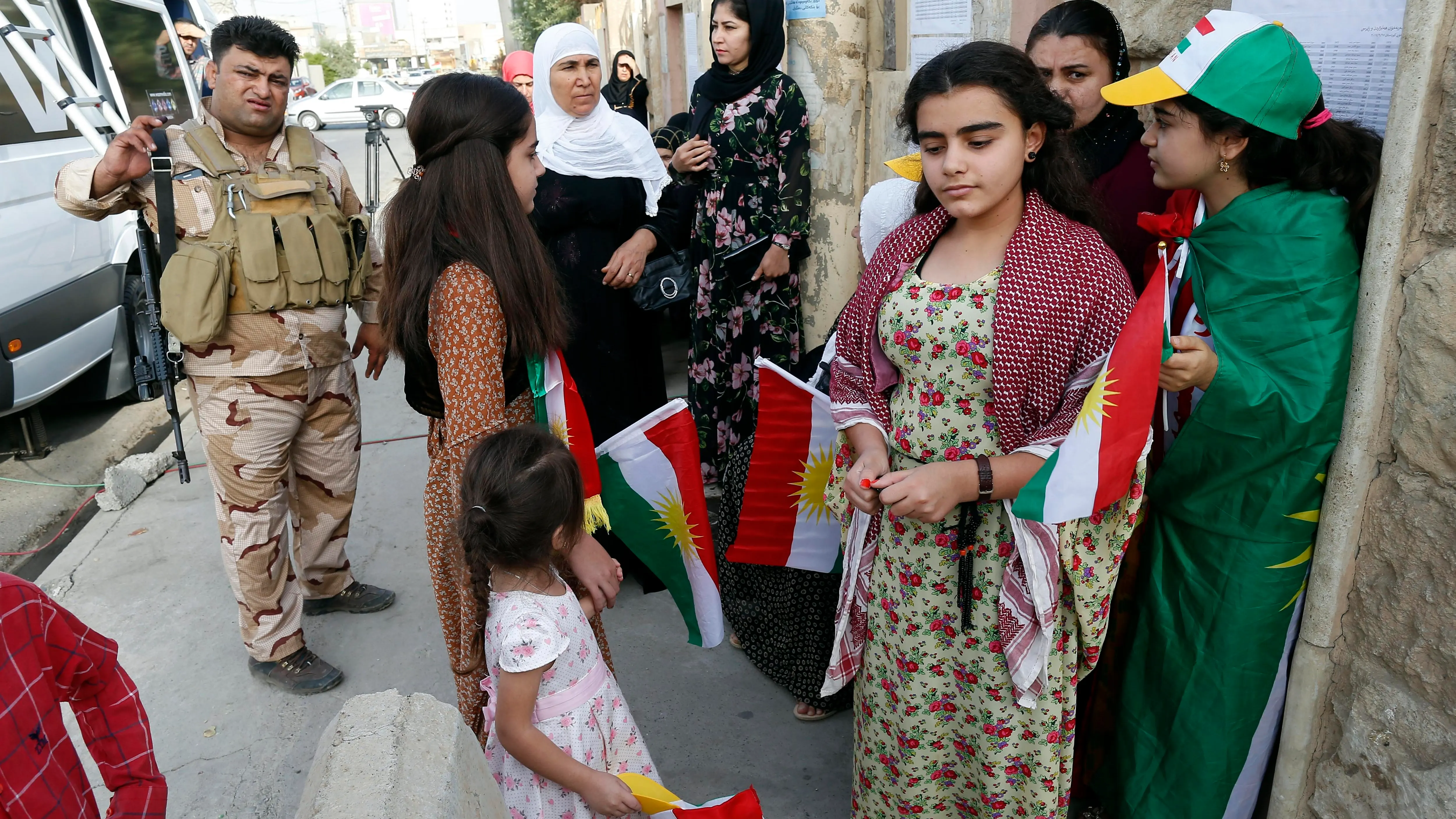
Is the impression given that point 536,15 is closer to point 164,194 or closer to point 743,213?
point 743,213

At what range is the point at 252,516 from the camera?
9.12ft

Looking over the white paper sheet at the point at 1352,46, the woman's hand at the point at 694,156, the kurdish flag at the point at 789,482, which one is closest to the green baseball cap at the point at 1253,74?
the white paper sheet at the point at 1352,46

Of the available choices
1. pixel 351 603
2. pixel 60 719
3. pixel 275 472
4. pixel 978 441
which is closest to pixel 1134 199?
pixel 978 441

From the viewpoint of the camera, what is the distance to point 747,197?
11.0 ft

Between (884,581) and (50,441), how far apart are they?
17.4 feet

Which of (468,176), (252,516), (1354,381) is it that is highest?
(468,176)

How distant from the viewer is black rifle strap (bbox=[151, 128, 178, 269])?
2580 mm

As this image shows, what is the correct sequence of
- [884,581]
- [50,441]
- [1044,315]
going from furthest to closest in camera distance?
[50,441], [884,581], [1044,315]

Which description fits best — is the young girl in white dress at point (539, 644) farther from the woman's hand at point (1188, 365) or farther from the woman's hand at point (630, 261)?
the woman's hand at point (630, 261)

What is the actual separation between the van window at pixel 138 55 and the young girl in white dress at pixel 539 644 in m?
4.56

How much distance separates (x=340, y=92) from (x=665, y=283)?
94.2ft

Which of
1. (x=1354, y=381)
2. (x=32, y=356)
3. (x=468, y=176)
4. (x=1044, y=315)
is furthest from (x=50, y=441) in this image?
(x=1354, y=381)

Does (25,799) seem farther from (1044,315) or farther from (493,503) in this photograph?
(1044,315)

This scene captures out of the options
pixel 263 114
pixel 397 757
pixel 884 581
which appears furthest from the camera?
pixel 263 114
